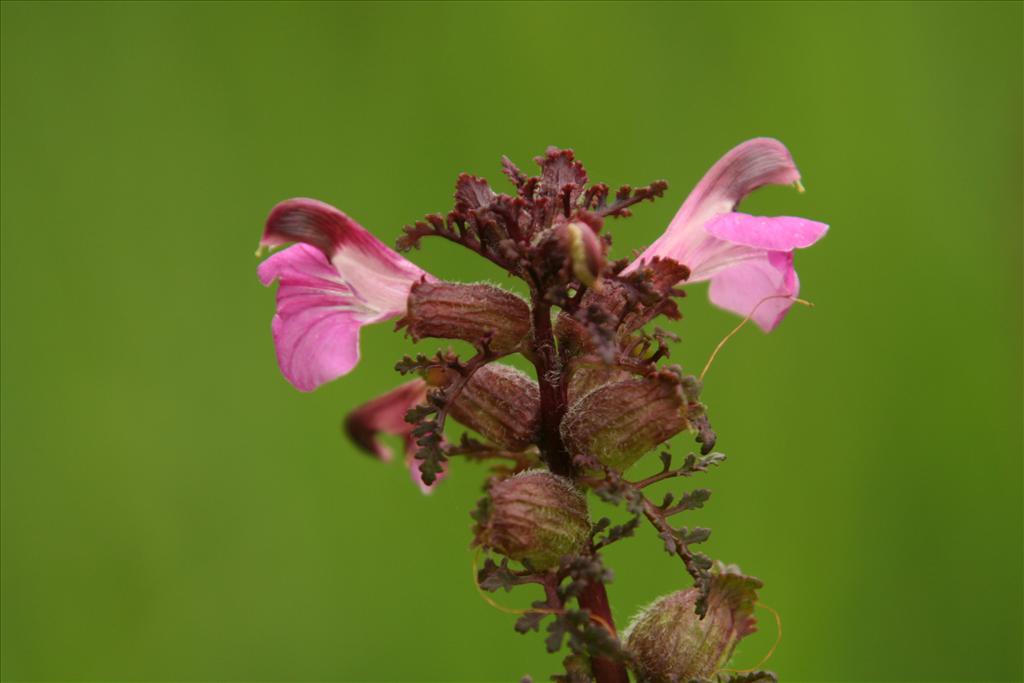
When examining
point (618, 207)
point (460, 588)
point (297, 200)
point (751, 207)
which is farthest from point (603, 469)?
point (751, 207)

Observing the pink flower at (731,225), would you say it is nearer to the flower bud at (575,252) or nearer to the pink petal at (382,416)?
the flower bud at (575,252)

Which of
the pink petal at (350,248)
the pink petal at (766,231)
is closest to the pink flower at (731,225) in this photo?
the pink petal at (766,231)

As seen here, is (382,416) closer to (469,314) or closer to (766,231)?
(469,314)

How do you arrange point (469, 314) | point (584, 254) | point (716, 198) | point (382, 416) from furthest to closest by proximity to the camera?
point (382, 416), point (716, 198), point (469, 314), point (584, 254)

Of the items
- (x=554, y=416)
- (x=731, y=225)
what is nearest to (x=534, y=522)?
(x=554, y=416)

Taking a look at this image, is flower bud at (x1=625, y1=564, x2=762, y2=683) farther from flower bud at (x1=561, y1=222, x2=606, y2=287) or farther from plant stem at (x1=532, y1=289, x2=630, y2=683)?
flower bud at (x1=561, y1=222, x2=606, y2=287)

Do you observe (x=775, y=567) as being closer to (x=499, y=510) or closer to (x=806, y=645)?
(x=806, y=645)
